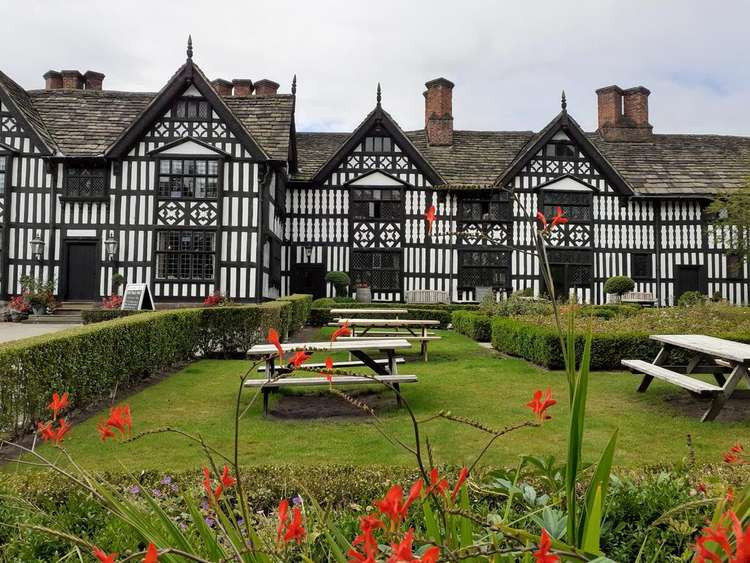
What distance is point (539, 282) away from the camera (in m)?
22.5

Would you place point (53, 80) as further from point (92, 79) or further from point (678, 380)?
point (678, 380)

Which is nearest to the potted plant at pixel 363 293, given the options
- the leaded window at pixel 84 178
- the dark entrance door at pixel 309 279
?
the dark entrance door at pixel 309 279

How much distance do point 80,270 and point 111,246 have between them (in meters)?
2.02

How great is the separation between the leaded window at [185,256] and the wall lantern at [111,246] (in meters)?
1.45

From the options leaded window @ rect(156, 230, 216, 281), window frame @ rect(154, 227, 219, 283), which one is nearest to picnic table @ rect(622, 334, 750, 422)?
window frame @ rect(154, 227, 219, 283)

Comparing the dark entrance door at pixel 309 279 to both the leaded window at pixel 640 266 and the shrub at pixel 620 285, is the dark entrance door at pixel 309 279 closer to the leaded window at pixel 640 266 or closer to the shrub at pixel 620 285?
the shrub at pixel 620 285

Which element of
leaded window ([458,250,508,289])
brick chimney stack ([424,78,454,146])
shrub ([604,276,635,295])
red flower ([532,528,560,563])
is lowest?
red flower ([532,528,560,563])

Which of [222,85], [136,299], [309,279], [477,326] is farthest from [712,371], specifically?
[222,85]

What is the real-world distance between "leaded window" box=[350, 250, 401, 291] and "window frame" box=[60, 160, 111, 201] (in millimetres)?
9641

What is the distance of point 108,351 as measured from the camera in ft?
22.6

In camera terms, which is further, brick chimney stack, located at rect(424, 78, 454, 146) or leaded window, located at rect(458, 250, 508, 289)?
brick chimney stack, located at rect(424, 78, 454, 146)

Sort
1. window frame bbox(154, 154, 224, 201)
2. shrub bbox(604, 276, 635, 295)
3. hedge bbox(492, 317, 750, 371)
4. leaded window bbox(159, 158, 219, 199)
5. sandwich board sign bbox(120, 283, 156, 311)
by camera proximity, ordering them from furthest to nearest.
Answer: shrub bbox(604, 276, 635, 295) < leaded window bbox(159, 158, 219, 199) < window frame bbox(154, 154, 224, 201) < sandwich board sign bbox(120, 283, 156, 311) < hedge bbox(492, 317, 750, 371)

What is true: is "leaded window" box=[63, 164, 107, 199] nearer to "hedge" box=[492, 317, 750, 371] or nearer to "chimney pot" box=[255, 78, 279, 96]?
"chimney pot" box=[255, 78, 279, 96]

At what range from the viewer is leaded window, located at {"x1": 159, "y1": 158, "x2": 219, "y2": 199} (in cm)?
1859
